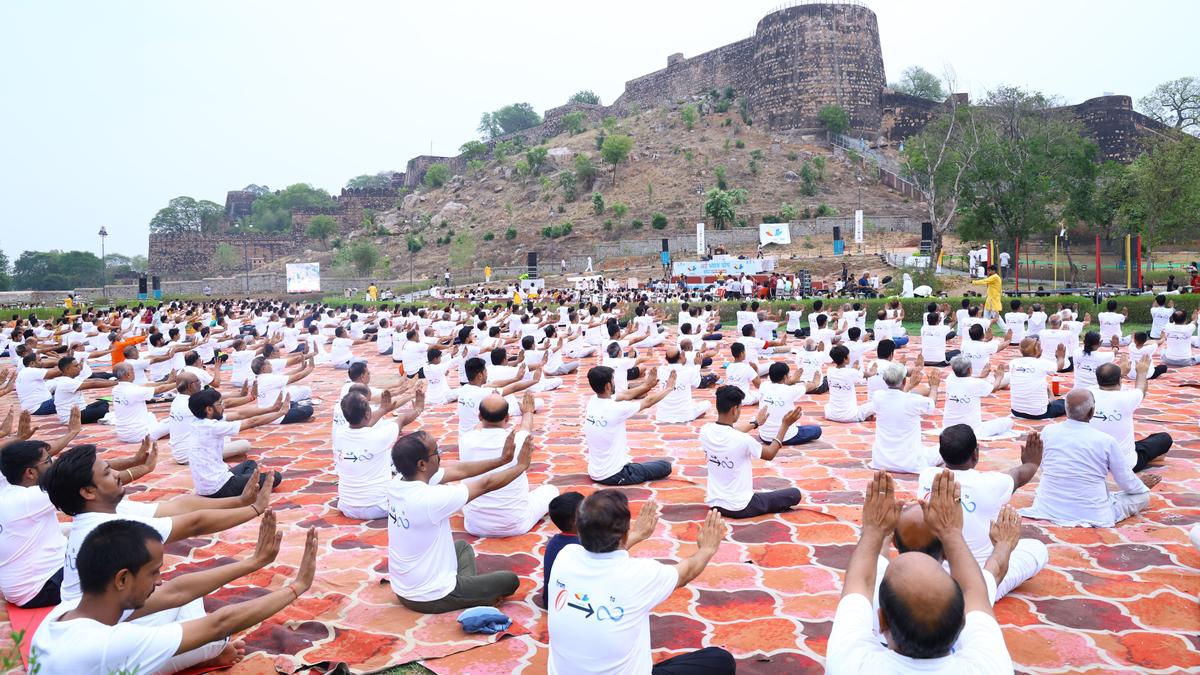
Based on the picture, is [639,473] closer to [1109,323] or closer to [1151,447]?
[1151,447]

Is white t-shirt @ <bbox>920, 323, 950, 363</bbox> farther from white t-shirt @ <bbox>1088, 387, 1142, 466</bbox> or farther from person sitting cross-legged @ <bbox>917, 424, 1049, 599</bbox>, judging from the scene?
person sitting cross-legged @ <bbox>917, 424, 1049, 599</bbox>

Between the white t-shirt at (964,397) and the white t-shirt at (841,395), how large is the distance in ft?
4.99

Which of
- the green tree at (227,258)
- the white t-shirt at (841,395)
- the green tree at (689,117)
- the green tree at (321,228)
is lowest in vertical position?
the white t-shirt at (841,395)

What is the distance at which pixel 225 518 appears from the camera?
394 cm

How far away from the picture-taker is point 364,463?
6.05 meters

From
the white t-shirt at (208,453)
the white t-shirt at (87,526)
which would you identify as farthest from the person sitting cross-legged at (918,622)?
the white t-shirt at (208,453)

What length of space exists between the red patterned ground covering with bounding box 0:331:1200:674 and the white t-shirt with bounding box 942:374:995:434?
0.40 meters

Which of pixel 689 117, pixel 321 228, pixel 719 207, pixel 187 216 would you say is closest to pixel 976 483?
pixel 719 207

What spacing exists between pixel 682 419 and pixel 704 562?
6.39 m

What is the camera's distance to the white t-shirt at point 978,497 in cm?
416

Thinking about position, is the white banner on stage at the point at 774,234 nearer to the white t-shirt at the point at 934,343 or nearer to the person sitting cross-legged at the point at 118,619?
the white t-shirt at the point at 934,343

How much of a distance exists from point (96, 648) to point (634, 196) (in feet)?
161

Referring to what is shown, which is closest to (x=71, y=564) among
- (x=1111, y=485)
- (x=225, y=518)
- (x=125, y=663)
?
(x=225, y=518)

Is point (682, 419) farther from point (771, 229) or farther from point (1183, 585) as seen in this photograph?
point (771, 229)
